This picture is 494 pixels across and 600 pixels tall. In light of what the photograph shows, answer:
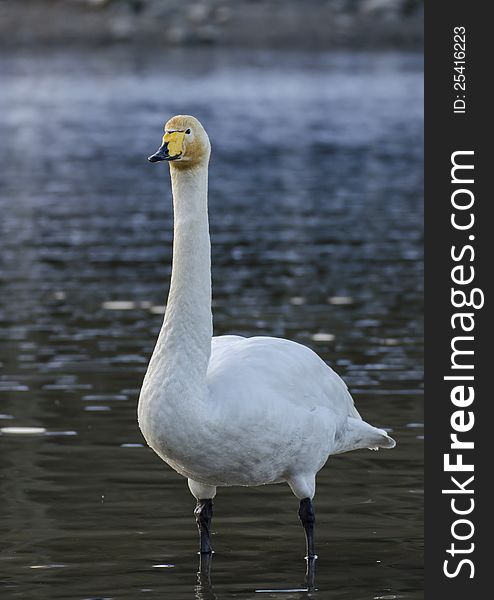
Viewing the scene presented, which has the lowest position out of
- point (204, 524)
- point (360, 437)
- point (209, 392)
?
point (204, 524)

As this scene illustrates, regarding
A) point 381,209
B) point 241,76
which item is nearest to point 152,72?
point 241,76

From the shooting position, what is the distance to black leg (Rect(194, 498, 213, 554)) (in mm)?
10391

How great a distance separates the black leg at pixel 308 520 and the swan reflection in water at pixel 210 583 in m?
0.06

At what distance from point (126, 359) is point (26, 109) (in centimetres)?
4465

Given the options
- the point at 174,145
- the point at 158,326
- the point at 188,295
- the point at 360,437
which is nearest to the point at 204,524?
the point at 360,437

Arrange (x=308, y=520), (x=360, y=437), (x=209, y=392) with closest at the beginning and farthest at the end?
(x=209, y=392) → (x=308, y=520) → (x=360, y=437)

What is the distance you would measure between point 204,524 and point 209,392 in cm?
120

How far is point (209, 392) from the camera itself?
9.52m

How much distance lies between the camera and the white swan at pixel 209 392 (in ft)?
30.9

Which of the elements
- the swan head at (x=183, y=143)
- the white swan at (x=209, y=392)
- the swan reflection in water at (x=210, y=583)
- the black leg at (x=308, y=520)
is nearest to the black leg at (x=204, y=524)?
the swan reflection in water at (x=210, y=583)

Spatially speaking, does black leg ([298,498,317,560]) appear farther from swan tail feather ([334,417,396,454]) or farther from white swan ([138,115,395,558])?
swan tail feather ([334,417,396,454])

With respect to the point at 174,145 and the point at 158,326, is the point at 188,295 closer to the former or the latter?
the point at 174,145

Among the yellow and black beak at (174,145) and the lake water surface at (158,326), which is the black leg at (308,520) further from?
the yellow and black beak at (174,145)

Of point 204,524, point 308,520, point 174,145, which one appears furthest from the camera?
point 204,524
